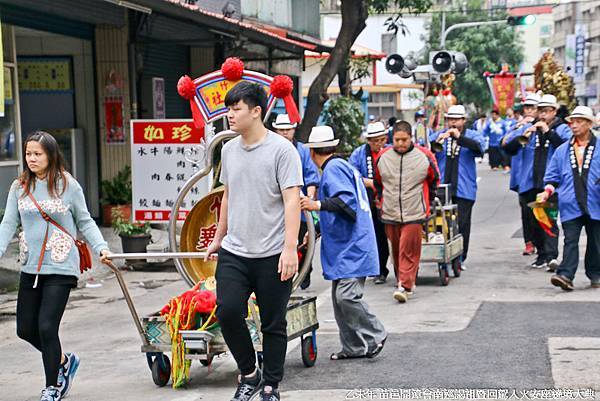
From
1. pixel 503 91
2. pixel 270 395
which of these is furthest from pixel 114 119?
pixel 503 91

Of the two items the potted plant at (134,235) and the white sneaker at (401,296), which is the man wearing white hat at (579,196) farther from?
the potted plant at (134,235)

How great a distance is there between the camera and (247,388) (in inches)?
243

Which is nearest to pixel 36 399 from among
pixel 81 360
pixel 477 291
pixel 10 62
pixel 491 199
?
pixel 81 360

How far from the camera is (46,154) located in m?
6.55

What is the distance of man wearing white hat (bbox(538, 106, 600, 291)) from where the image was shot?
1056 centimetres

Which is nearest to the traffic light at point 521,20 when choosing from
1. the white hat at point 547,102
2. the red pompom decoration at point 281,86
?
the white hat at point 547,102

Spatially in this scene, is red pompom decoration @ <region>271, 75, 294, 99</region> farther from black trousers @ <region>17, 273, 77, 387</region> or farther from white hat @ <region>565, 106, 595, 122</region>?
white hat @ <region>565, 106, 595, 122</region>

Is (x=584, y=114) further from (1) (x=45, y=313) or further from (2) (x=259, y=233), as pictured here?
(1) (x=45, y=313)

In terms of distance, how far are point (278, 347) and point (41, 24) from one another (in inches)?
388

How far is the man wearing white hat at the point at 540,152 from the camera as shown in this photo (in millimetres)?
12312

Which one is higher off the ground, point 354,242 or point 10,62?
point 10,62

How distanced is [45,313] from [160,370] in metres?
0.95

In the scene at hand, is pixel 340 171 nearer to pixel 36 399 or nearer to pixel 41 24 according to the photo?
pixel 36 399

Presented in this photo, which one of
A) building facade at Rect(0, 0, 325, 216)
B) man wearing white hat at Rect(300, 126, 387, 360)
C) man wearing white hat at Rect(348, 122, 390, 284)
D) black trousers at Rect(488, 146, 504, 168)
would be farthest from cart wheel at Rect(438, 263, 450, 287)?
black trousers at Rect(488, 146, 504, 168)
